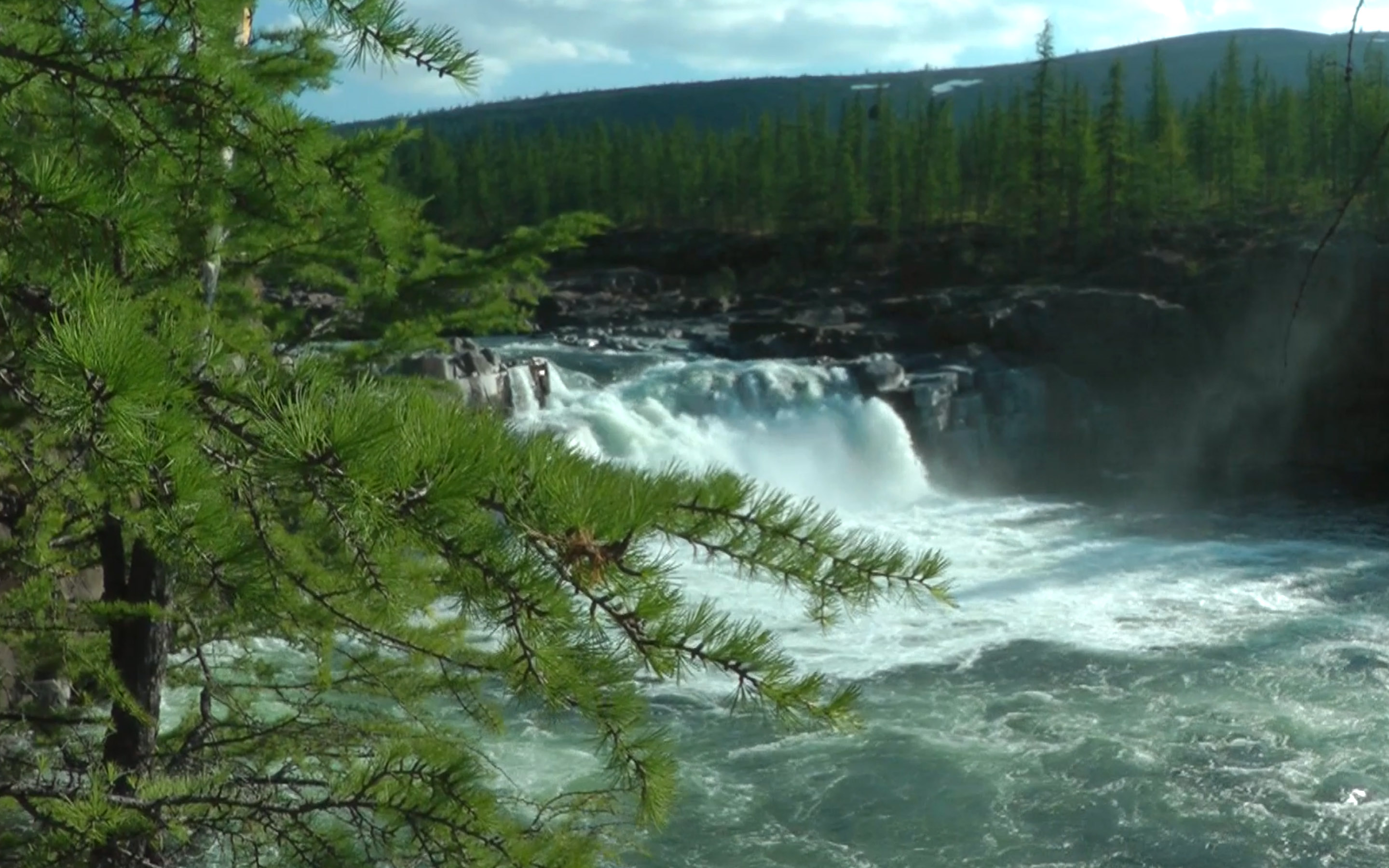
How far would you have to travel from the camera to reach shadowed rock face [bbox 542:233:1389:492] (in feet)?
85.1

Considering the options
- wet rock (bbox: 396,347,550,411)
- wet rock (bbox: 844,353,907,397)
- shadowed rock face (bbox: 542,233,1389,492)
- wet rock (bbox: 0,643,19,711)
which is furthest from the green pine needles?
shadowed rock face (bbox: 542,233,1389,492)

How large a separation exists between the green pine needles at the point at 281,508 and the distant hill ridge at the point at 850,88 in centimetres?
10822

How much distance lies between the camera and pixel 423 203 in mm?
5531

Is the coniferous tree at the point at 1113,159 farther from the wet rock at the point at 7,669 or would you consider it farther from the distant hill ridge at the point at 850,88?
the distant hill ridge at the point at 850,88

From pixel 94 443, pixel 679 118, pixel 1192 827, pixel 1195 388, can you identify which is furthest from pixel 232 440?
pixel 679 118

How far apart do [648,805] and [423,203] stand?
3.44m

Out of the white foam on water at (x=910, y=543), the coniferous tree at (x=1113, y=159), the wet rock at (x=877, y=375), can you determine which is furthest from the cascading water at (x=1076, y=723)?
the coniferous tree at (x=1113, y=159)

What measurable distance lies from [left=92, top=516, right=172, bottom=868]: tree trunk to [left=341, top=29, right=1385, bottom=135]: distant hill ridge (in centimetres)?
10828

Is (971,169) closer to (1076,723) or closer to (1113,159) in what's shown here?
(1113,159)

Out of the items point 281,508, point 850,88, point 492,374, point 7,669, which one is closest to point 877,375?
point 492,374

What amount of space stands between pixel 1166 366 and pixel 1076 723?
62.7 feet

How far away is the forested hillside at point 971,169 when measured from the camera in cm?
4059

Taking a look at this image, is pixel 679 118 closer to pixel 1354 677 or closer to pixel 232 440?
pixel 1354 677

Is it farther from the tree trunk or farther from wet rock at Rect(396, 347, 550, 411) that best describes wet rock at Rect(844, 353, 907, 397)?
the tree trunk
